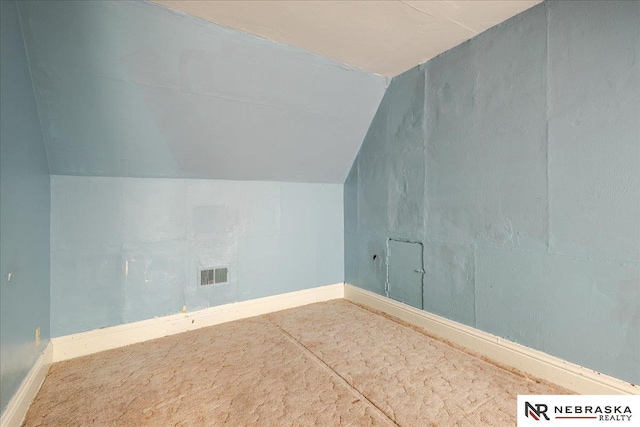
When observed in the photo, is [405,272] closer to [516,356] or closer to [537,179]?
[516,356]

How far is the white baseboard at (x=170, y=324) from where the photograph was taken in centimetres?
215

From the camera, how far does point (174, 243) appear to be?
2.56 meters

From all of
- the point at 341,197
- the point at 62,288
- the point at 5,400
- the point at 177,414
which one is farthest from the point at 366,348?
the point at 62,288

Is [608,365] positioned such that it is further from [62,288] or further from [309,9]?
[62,288]

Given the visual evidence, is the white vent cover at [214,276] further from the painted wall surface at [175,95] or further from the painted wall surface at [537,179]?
the painted wall surface at [537,179]

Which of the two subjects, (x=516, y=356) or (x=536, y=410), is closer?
(x=536, y=410)

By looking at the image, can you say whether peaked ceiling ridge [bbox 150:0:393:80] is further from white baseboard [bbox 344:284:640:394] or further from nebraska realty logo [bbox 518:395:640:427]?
nebraska realty logo [bbox 518:395:640:427]

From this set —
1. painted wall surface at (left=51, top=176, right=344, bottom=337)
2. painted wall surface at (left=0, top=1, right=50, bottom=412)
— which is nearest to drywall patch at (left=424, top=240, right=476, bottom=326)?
painted wall surface at (left=51, top=176, right=344, bottom=337)

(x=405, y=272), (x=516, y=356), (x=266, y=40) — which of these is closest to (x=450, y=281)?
(x=405, y=272)

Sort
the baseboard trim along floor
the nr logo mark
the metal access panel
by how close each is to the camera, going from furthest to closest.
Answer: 1. the metal access panel
2. the baseboard trim along floor
3. the nr logo mark

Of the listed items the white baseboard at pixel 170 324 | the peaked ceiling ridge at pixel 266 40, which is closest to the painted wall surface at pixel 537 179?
the peaked ceiling ridge at pixel 266 40

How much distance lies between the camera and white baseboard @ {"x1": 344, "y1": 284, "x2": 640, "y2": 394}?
159 cm

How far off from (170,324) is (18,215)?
1368 millimetres

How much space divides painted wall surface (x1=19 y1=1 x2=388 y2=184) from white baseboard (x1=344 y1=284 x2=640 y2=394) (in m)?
1.80
